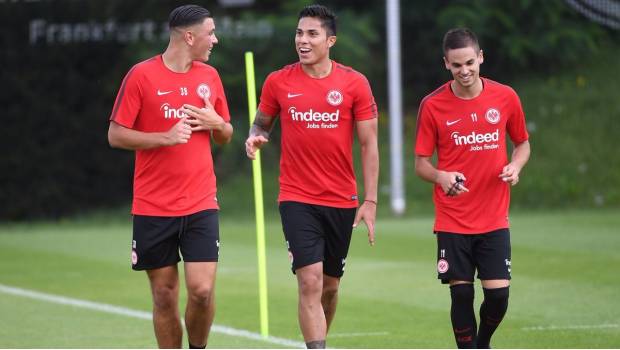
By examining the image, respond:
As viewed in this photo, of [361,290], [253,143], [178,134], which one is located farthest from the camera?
[361,290]

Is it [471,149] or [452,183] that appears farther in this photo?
[471,149]

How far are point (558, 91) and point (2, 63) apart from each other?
12.7m

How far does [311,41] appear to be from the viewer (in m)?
9.28

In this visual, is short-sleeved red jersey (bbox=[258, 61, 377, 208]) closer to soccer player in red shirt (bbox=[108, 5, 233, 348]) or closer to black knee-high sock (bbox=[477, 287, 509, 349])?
soccer player in red shirt (bbox=[108, 5, 233, 348])

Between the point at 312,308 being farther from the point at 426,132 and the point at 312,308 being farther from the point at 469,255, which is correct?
the point at 426,132

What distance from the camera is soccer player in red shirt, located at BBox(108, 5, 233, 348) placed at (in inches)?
350

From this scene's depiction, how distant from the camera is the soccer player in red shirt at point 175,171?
8.88 m

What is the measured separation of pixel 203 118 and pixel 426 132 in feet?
4.98

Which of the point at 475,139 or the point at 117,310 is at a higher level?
the point at 475,139

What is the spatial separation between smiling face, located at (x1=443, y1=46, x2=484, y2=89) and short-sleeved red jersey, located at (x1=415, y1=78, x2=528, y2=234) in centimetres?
17

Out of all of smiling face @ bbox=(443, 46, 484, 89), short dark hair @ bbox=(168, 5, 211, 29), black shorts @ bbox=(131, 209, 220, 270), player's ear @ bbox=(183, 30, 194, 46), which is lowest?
black shorts @ bbox=(131, 209, 220, 270)

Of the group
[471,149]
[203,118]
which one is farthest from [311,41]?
[471,149]

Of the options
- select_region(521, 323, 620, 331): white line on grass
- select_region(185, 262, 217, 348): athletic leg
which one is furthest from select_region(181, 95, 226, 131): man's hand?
select_region(521, 323, 620, 331): white line on grass

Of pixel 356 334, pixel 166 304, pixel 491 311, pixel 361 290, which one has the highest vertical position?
pixel 166 304
